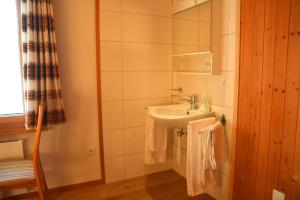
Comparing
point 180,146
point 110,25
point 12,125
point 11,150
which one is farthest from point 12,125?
point 180,146

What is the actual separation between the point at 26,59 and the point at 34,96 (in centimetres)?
33

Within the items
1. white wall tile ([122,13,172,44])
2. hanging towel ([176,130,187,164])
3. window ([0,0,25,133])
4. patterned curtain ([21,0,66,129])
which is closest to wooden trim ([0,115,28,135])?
window ([0,0,25,133])

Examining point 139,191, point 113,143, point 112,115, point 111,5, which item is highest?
point 111,5

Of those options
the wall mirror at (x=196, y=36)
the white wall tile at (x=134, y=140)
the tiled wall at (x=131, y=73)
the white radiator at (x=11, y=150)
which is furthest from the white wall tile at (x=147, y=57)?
the white radiator at (x=11, y=150)

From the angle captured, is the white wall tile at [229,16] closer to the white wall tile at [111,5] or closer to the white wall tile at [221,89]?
the white wall tile at [221,89]

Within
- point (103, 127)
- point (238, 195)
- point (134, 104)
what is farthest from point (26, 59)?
point (238, 195)

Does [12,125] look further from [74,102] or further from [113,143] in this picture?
[113,143]

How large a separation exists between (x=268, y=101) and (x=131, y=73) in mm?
1400

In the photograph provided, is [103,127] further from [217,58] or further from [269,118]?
[269,118]

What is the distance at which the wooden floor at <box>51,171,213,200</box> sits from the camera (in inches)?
84.0

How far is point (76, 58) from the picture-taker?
7.04ft

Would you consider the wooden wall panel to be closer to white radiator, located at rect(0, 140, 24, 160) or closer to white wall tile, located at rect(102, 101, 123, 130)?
white wall tile, located at rect(102, 101, 123, 130)

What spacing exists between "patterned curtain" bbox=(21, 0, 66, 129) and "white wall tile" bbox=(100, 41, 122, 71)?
1.56ft

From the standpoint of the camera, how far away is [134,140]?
247cm
